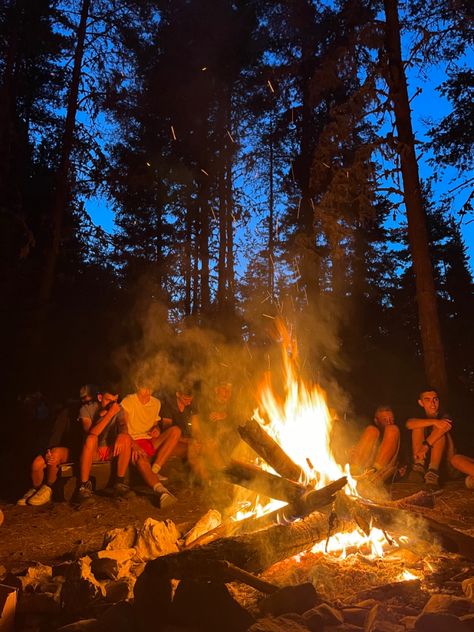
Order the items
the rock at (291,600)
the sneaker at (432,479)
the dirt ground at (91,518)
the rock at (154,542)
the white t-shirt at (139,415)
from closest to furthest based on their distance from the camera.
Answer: the rock at (291,600) → the rock at (154,542) → the dirt ground at (91,518) → the sneaker at (432,479) → the white t-shirt at (139,415)

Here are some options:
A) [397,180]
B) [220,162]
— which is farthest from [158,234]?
[397,180]

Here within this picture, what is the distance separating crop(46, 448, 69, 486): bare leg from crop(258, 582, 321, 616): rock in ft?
13.3

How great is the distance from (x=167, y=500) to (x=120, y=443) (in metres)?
0.97

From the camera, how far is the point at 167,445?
285 inches

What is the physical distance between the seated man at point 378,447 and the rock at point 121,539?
124 inches

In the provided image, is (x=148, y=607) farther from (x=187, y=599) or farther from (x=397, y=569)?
(x=397, y=569)

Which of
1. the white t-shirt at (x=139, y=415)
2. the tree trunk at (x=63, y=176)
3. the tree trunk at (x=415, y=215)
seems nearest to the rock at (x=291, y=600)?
the white t-shirt at (x=139, y=415)

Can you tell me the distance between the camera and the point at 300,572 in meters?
4.01

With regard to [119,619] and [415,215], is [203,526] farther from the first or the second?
[415,215]

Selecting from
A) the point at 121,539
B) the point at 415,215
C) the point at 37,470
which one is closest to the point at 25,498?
the point at 37,470

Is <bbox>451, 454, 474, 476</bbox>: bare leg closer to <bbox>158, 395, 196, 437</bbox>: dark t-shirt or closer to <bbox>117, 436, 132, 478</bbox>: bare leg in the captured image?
<bbox>158, 395, 196, 437</bbox>: dark t-shirt

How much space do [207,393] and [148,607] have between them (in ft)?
15.4

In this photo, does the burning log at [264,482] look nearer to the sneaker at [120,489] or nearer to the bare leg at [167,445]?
the sneaker at [120,489]

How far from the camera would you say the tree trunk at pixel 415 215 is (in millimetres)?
8867
